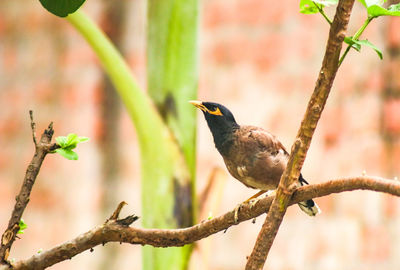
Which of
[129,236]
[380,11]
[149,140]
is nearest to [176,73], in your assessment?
[149,140]

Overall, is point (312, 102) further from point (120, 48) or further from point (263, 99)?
point (120, 48)

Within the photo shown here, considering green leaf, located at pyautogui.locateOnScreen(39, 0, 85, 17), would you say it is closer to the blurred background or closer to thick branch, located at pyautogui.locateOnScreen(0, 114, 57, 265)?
thick branch, located at pyautogui.locateOnScreen(0, 114, 57, 265)

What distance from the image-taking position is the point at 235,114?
141cm

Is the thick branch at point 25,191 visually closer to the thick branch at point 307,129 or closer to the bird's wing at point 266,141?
the thick branch at point 307,129

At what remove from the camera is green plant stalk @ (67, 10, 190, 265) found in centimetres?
85

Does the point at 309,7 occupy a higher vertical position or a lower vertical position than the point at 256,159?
lower

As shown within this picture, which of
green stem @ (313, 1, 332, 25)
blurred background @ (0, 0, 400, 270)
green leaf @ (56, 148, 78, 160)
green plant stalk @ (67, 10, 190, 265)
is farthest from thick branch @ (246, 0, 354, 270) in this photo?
blurred background @ (0, 0, 400, 270)

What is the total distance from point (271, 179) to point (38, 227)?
0.91 metres

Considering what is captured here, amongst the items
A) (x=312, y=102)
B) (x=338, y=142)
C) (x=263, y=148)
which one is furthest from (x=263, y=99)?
(x=312, y=102)

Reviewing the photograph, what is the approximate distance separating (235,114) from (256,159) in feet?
1.72

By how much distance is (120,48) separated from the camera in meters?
1.56

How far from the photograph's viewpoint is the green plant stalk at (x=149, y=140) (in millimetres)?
850

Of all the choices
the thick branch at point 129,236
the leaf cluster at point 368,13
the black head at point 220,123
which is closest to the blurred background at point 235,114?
the black head at point 220,123

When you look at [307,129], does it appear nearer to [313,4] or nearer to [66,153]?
[313,4]
